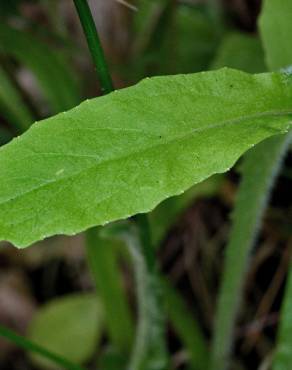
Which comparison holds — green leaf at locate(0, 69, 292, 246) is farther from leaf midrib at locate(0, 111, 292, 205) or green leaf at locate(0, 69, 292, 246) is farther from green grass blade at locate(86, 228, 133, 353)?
green grass blade at locate(86, 228, 133, 353)

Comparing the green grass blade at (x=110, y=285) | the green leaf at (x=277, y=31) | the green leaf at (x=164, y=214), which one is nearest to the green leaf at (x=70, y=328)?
the green grass blade at (x=110, y=285)

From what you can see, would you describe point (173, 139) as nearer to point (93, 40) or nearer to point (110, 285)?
point (93, 40)

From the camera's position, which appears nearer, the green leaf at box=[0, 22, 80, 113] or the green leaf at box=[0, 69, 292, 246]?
the green leaf at box=[0, 69, 292, 246]

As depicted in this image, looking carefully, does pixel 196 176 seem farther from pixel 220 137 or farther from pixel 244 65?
pixel 244 65

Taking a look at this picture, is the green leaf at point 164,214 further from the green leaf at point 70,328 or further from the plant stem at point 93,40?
the plant stem at point 93,40

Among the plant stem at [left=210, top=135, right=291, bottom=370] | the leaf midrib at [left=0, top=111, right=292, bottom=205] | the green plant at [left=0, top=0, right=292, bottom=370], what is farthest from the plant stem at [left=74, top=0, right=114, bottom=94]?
the plant stem at [left=210, top=135, right=291, bottom=370]

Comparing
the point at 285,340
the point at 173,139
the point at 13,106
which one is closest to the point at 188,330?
the point at 285,340
